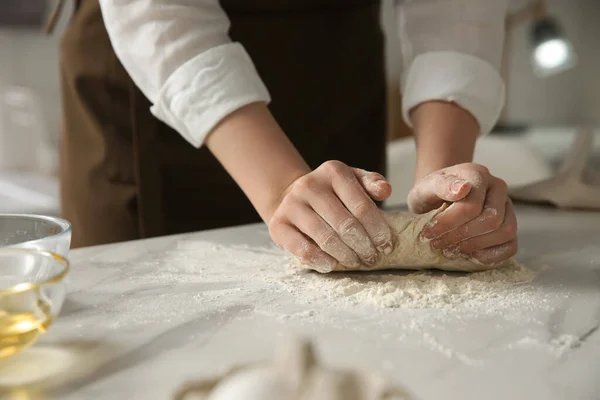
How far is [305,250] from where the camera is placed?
67cm

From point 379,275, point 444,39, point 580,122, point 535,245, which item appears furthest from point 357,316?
point 580,122

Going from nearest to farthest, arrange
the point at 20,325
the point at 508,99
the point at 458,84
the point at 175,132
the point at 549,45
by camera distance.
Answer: the point at 20,325, the point at 458,84, the point at 175,132, the point at 549,45, the point at 508,99

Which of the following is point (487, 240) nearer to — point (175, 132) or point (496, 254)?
point (496, 254)

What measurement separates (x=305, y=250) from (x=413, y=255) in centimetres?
11

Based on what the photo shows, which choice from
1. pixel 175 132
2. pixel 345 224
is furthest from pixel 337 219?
pixel 175 132

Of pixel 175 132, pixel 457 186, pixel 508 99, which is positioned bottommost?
pixel 508 99

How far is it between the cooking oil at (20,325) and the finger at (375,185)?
0.34 meters

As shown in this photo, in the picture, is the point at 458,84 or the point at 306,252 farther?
the point at 458,84

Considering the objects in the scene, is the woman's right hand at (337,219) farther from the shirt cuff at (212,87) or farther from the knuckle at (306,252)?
the shirt cuff at (212,87)

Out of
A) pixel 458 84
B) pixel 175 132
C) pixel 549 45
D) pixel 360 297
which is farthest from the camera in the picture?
pixel 549 45

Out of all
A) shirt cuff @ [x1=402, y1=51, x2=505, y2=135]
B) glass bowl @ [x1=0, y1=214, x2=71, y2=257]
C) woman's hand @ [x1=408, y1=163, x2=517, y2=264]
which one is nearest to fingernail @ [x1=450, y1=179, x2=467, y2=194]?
woman's hand @ [x1=408, y1=163, x2=517, y2=264]

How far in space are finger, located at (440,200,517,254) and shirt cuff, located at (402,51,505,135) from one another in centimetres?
24

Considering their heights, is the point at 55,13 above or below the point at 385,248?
above

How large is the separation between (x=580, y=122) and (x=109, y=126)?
7.49 ft
